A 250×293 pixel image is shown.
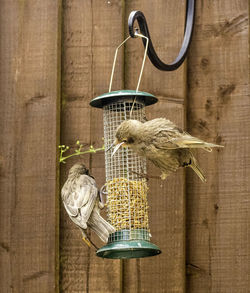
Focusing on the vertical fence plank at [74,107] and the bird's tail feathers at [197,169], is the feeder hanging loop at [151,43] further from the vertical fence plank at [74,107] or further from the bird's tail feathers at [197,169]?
the vertical fence plank at [74,107]

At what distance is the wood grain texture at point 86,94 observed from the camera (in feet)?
15.3

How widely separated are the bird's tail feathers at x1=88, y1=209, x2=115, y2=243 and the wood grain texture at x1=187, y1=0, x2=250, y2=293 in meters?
0.55

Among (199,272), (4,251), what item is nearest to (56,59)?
(4,251)

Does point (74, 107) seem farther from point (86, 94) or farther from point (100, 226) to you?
point (100, 226)

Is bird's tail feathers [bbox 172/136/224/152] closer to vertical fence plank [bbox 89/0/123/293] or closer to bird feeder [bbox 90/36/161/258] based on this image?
bird feeder [bbox 90/36/161/258]

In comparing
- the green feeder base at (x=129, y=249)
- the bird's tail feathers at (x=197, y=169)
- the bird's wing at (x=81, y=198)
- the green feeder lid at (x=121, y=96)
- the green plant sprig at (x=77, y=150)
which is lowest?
the green feeder base at (x=129, y=249)

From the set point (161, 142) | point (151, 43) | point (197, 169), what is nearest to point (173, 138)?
point (161, 142)

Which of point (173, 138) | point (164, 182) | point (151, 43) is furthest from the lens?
point (164, 182)

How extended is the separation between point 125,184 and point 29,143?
2.32ft

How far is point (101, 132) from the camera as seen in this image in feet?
15.7

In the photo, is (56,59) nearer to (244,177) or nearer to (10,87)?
(10,87)

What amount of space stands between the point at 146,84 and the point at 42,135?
2.34 feet

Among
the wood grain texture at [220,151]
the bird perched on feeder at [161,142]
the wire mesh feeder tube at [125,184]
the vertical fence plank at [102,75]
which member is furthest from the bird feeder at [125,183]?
Answer: the wood grain texture at [220,151]

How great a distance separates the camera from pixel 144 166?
15.2 ft
